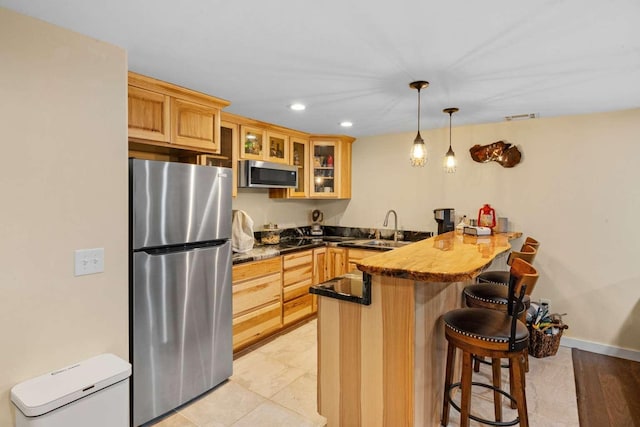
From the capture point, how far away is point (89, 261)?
1828 millimetres

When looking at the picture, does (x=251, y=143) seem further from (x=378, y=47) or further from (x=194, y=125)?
(x=378, y=47)

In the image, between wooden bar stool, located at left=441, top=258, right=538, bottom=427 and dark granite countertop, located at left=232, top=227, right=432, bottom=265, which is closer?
wooden bar stool, located at left=441, top=258, right=538, bottom=427

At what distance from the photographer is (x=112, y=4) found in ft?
4.92

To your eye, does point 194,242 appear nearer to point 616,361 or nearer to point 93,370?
point 93,370

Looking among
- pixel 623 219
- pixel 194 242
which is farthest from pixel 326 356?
pixel 623 219

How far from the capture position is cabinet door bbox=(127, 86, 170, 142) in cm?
236

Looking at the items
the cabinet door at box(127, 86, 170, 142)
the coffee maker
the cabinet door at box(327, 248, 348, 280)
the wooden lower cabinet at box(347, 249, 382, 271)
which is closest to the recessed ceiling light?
the coffee maker

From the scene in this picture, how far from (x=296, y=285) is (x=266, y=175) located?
50.1 inches

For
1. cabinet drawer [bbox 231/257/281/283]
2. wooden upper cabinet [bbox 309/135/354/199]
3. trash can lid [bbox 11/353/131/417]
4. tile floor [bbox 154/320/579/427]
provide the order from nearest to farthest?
trash can lid [bbox 11/353/131/417] → tile floor [bbox 154/320/579/427] → cabinet drawer [bbox 231/257/281/283] → wooden upper cabinet [bbox 309/135/354/199]

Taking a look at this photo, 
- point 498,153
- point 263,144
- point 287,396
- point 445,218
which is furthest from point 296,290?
point 498,153

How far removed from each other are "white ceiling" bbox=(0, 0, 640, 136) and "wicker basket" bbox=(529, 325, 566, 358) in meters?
2.07

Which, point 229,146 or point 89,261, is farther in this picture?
point 229,146

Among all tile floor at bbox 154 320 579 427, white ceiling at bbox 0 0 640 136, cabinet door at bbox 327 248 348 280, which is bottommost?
tile floor at bbox 154 320 579 427

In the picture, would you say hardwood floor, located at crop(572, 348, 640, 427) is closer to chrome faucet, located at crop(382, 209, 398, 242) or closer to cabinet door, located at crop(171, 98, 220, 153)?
chrome faucet, located at crop(382, 209, 398, 242)
